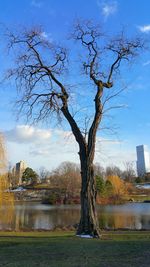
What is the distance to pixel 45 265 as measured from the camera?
19.5ft

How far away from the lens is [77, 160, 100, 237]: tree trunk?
11.8 metres

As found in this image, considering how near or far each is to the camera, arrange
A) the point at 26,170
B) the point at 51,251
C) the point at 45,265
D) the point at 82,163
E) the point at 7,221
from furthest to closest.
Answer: the point at 26,170 < the point at 7,221 < the point at 82,163 < the point at 51,251 < the point at 45,265

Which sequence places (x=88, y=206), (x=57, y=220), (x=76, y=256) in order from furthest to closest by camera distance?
(x=57, y=220)
(x=88, y=206)
(x=76, y=256)

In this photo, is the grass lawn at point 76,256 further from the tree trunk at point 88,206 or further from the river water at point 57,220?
the river water at point 57,220

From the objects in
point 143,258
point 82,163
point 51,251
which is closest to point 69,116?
point 82,163

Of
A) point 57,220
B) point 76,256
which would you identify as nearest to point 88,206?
point 76,256

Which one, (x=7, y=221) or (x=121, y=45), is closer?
(x=121, y=45)

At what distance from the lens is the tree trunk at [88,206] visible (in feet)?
38.7

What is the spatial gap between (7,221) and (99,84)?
16.3m

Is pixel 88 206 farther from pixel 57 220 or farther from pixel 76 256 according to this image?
pixel 57 220

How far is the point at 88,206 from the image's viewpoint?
12.1 m

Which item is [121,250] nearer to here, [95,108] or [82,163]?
[82,163]

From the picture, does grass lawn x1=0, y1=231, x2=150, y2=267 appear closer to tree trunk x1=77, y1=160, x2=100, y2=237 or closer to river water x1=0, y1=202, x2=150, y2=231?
tree trunk x1=77, y1=160, x2=100, y2=237

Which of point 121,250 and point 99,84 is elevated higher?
point 99,84
